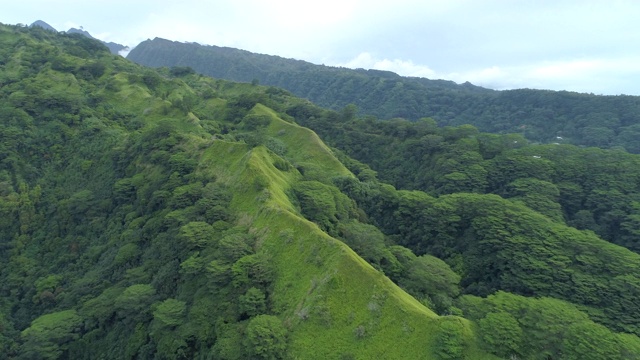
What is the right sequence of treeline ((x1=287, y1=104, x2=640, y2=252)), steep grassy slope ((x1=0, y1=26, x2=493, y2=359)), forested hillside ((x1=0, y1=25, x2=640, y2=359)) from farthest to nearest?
treeline ((x1=287, y1=104, x2=640, y2=252)) → steep grassy slope ((x1=0, y1=26, x2=493, y2=359)) → forested hillside ((x1=0, y1=25, x2=640, y2=359))

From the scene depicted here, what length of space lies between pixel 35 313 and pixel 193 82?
103789 mm

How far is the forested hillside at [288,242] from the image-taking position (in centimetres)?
2738

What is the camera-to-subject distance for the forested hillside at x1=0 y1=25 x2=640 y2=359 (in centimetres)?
2738

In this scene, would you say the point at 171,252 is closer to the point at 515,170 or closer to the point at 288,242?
the point at 288,242

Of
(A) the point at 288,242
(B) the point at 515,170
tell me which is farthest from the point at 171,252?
(B) the point at 515,170

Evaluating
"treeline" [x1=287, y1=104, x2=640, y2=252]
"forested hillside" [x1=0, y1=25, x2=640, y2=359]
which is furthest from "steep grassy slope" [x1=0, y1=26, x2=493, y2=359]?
"treeline" [x1=287, y1=104, x2=640, y2=252]

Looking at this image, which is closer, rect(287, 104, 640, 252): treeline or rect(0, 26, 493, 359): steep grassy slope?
rect(0, 26, 493, 359): steep grassy slope

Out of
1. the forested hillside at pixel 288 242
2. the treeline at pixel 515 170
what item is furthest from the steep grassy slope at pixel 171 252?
the treeline at pixel 515 170

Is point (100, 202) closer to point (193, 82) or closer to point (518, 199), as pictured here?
point (518, 199)

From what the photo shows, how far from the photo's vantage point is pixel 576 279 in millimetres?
37812

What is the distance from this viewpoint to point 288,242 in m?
33.5

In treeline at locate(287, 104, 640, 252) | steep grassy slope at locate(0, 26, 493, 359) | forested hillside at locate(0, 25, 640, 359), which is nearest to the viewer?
forested hillside at locate(0, 25, 640, 359)

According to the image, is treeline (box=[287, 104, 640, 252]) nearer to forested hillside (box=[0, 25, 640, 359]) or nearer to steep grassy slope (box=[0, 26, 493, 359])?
forested hillside (box=[0, 25, 640, 359])

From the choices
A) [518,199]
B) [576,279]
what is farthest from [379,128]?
[576,279]
